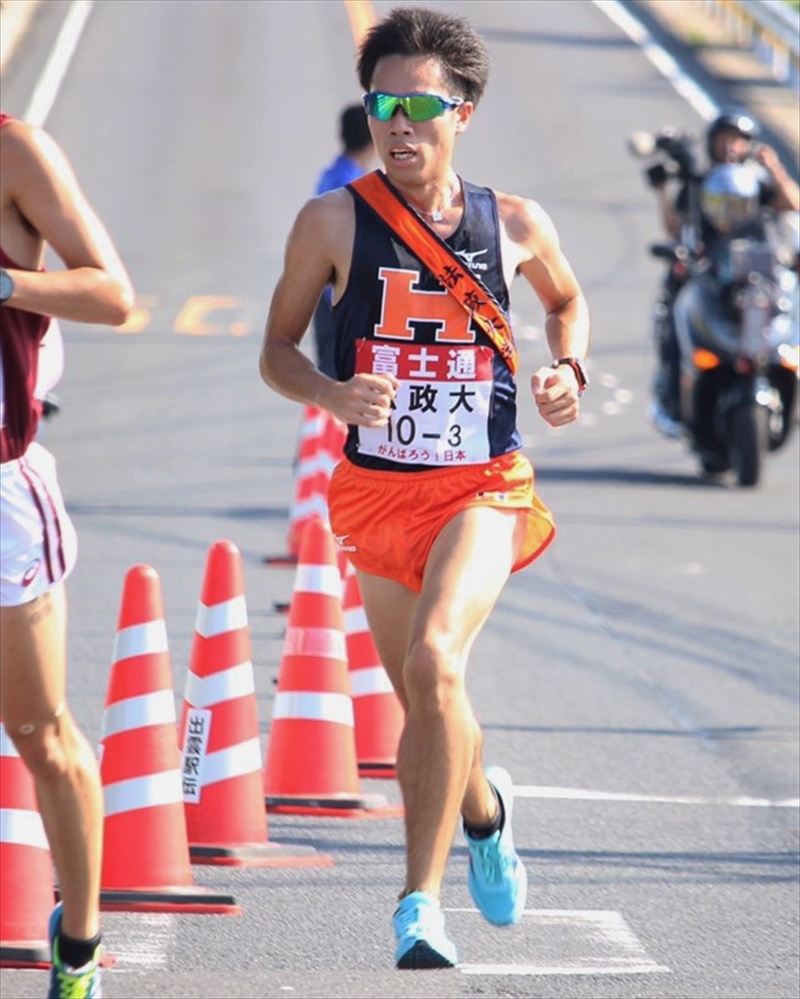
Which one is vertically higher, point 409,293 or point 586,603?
point 409,293

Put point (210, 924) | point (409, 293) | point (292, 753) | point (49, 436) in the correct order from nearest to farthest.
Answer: point (409, 293) < point (210, 924) < point (292, 753) < point (49, 436)

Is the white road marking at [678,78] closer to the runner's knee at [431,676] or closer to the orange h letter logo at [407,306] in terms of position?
the orange h letter logo at [407,306]

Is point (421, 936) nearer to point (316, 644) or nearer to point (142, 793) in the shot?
point (142, 793)

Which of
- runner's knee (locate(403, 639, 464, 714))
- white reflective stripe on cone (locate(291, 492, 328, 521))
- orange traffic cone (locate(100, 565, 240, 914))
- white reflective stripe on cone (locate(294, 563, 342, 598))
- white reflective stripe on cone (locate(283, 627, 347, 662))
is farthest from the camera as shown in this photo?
white reflective stripe on cone (locate(291, 492, 328, 521))

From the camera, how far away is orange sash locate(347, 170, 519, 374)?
614 centimetres

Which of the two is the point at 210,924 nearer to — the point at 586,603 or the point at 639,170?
the point at 586,603

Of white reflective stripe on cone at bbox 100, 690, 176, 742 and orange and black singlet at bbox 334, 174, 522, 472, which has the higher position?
orange and black singlet at bbox 334, 174, 522, 472

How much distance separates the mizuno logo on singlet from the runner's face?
0.20 metres

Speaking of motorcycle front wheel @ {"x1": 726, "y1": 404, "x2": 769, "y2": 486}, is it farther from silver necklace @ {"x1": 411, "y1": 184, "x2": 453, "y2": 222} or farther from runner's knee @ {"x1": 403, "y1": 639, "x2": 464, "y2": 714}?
runner's knee @ {"x1": 403, "y1": 639, "x2": 464, "y2": 714}

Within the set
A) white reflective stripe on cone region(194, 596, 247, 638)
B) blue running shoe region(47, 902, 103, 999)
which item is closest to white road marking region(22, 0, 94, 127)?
white reflective stripe on cone region(194, 596, 247, 638)

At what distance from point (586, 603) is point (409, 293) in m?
6.42

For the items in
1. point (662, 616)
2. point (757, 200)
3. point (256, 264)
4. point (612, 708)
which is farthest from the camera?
point (256, 264)

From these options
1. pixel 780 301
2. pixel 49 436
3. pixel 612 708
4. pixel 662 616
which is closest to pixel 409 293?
pixel 612 708

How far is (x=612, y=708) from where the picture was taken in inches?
400
